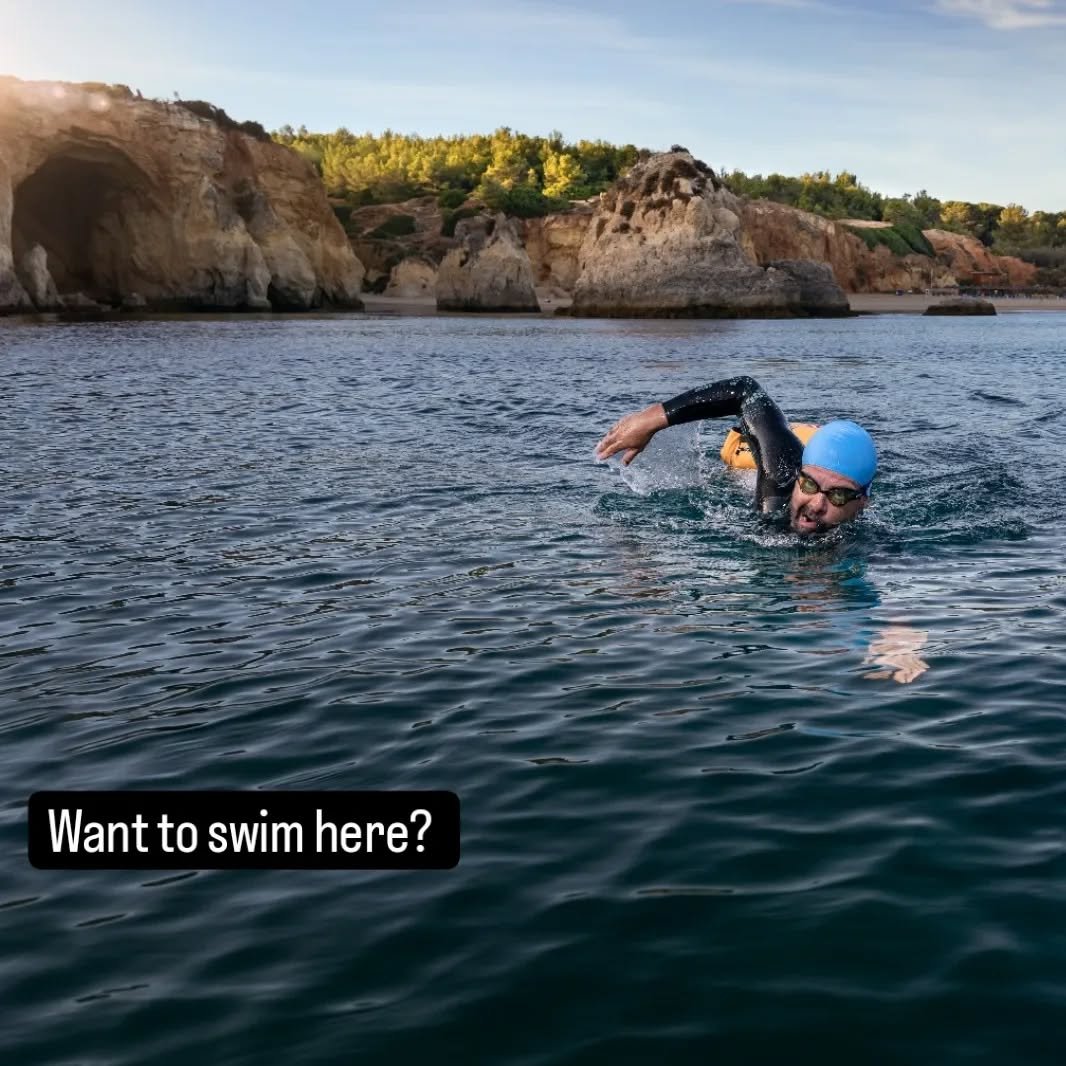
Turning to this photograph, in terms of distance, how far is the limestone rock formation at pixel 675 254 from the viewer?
73000 millimetres

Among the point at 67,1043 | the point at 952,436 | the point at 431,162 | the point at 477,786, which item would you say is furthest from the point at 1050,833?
the point at 431,162

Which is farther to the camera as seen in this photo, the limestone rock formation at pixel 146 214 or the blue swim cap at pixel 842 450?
the limestone rock formation at pixel 146 214

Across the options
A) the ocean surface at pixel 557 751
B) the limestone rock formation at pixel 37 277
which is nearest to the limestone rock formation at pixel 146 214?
the limestone rock formation at pixel 37 277

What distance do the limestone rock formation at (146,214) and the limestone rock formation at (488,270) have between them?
31.9 feet

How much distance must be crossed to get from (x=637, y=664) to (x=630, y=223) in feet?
230

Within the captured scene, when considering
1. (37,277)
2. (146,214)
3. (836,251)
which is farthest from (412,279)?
(37,277)

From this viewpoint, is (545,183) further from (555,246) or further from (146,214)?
(146,214)

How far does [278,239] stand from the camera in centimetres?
7469

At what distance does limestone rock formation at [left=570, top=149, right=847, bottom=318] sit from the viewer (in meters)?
73.0

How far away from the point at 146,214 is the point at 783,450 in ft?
216

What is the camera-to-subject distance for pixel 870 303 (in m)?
107

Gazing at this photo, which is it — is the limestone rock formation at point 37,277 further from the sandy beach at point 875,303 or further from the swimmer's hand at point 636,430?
the swimmer's hand at point 636,430

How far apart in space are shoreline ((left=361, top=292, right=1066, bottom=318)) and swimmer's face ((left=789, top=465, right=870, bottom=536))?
229 ft

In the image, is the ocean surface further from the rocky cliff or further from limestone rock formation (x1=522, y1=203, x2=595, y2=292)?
limestone rock formation (x1=522, y1=203, x2=595, y2=292)
